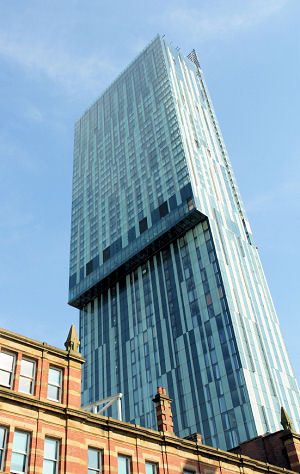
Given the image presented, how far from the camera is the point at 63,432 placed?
29453 mm

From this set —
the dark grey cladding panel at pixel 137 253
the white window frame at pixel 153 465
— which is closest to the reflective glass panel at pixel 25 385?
the white window frame at pixel 153 465

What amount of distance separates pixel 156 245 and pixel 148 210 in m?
10.2

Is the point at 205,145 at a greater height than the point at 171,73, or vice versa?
the point at 171,73

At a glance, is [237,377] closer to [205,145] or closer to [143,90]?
[205,145]

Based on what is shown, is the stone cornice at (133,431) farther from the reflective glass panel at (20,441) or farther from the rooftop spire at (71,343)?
the rooftop spire at (71,343)

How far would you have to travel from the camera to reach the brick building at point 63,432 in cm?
2775

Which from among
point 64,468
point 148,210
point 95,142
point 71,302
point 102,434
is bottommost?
point 64,468

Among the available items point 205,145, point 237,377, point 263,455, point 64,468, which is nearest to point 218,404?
point 237,377

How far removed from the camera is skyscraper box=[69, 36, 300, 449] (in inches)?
3515

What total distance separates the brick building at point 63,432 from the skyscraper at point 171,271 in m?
48.5

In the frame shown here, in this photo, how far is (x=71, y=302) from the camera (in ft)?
422

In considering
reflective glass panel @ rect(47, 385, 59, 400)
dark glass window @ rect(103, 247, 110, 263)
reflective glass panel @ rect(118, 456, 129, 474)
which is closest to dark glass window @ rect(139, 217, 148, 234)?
dark glass window @ rect(103, 247, 110, 263)

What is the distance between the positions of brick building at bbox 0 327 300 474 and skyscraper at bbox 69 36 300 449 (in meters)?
48.5

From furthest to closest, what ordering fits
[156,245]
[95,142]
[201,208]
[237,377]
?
[95,142], [156,245], [201,208], [237,377]
